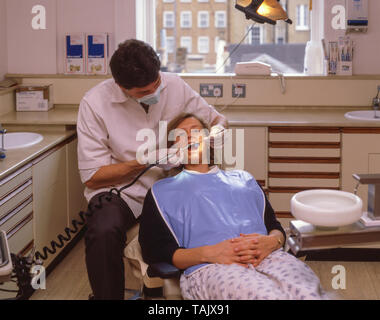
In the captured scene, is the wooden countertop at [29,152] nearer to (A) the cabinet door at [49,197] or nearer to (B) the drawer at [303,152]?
(A) the cabinet door at [49,197]

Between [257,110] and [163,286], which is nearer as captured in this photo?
[163,286]

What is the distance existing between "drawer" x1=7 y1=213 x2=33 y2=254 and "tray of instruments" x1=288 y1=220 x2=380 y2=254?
1.59 m

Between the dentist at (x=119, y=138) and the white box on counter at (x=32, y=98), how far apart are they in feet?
4.41

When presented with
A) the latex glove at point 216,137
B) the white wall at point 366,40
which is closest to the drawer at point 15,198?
the latex glove at point 216,137

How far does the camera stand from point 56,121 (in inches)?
145

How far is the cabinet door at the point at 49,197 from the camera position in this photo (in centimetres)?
316

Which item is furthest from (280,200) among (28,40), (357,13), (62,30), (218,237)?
(28,40)

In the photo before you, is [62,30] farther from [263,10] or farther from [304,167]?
[304,167]

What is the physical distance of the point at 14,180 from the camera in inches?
112

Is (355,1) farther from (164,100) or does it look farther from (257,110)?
(164,100)

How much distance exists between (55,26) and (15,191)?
70.5 inches

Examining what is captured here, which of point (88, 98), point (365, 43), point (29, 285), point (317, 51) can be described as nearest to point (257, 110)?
point (317, 51)
